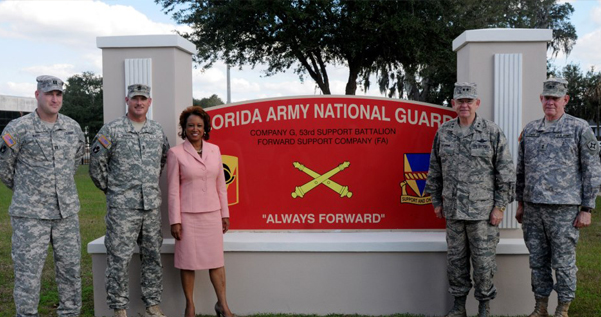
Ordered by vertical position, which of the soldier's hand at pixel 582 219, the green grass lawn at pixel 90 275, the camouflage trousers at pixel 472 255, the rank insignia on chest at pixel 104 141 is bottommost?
the green grass lawn at pixel 90 275

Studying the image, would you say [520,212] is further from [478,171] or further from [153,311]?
[153,311]

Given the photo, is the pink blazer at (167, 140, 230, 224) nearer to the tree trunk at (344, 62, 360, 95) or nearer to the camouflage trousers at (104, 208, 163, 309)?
the camouflage trousers at (104, 208, 163, 309)

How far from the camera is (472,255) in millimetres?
4305

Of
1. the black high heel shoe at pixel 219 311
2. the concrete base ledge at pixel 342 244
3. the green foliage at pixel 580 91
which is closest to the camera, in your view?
the black high heel shoe at pixel 219 311

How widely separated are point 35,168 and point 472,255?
326cm

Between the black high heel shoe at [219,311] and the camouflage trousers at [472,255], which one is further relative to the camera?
the black high heel shoe at [219,311]

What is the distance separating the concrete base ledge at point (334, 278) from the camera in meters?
4.77

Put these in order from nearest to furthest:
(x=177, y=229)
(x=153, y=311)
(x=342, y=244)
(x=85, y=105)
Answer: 1. (x=177, y=229)
2. (x=153, y=311)
3. (x=342, y=244)
4. (x=85, y=105)

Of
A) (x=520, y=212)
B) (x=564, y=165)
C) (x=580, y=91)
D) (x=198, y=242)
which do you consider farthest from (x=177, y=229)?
(x=580, y=91)

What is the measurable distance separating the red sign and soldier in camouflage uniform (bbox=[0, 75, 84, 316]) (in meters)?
1.47

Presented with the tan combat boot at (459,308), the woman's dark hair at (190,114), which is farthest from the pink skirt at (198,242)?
the tan combat boot at (459,308)

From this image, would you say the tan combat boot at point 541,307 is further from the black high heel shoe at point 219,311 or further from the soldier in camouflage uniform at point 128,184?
the soldier in camouflage uniform at point 128,184

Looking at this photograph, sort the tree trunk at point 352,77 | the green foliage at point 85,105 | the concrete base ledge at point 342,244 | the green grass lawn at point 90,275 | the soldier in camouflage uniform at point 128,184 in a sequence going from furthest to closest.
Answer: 1. the green foliage at point 85,105
2. the tree trunk at point 352,77
3. the green grass lawn at point 90,275
4. the concrete base ledge at point 342,244
5. the soldier in camouflage uniform at point 128,184

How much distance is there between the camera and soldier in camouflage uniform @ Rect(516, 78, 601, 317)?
13.6 feet
